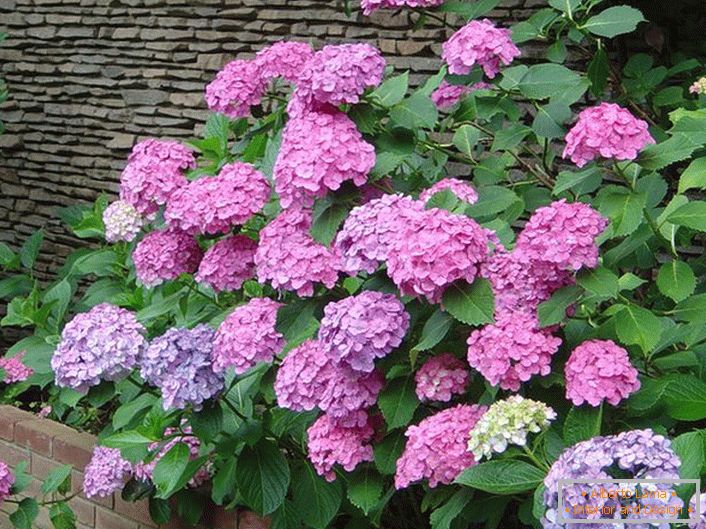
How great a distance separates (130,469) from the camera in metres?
2.24

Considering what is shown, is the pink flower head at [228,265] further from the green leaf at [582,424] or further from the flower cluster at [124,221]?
the green leaf at [582,424]

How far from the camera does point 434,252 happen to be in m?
1.36

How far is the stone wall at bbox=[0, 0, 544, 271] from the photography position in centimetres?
338

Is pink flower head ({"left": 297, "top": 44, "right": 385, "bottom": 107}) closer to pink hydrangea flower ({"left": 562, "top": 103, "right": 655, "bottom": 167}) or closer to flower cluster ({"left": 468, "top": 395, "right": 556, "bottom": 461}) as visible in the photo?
pink hydrangea flower ({"left": 562, "top": 103, "right": 655, "bottom": 167})

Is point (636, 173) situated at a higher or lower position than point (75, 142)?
higher

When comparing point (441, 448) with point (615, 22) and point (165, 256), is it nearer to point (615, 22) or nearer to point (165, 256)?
point (165, 256)

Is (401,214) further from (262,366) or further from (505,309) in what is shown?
(262,366)

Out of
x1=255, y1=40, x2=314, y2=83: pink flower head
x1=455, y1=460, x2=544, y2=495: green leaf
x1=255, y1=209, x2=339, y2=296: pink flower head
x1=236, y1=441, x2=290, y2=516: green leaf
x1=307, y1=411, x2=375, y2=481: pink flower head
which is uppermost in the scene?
x1=255, y1=40, x2=314, y2=83: pink flower head

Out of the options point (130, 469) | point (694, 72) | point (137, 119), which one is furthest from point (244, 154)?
point (137, 119)

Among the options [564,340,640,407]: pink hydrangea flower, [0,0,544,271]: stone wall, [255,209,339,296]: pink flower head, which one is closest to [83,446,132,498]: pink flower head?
[255,209,339,296]: pink flower head

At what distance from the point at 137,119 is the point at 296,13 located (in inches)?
35.3

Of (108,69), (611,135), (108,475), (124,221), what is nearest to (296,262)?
(611,135)

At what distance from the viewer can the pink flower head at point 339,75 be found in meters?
1.60

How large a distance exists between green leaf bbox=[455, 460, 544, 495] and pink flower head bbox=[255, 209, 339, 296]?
0.38 metres
